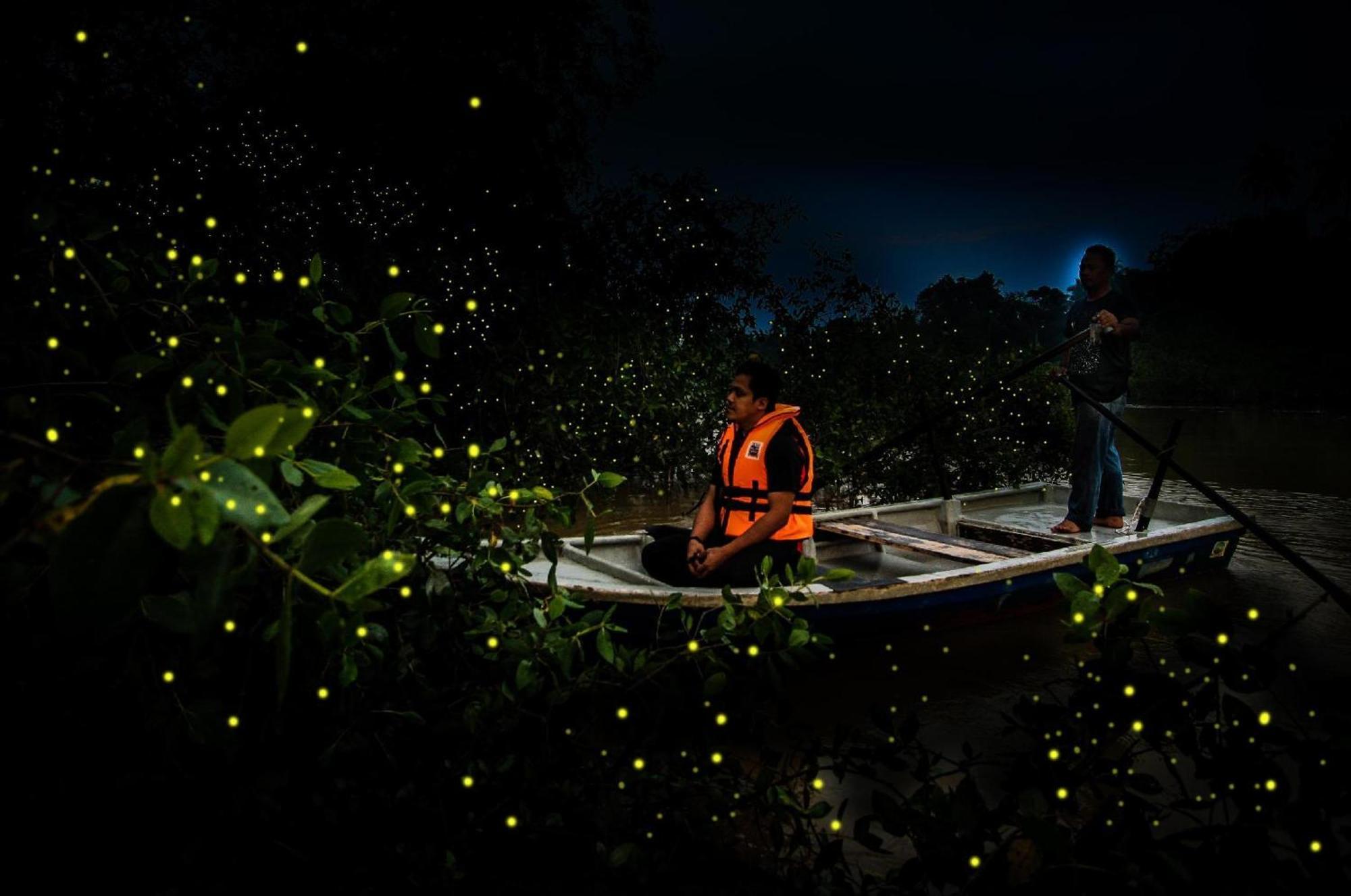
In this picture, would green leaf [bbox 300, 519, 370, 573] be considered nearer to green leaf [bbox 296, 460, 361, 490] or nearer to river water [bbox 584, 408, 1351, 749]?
green leaf [bbox 296, 460, 361, 490]

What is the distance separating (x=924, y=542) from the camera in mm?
6711

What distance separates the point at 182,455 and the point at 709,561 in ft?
14.4

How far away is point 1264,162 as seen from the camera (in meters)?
64.3

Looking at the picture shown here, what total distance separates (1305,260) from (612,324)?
58817mm

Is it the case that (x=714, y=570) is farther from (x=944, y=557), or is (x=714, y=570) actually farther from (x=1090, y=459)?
(x=1090, y=459)

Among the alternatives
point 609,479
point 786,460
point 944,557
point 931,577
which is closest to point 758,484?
point 786,460

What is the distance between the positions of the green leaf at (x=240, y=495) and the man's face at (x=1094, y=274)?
25.0ft

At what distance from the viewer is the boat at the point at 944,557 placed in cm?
498

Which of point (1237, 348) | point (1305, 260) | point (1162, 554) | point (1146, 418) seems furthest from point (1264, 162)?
point (1162, 554)

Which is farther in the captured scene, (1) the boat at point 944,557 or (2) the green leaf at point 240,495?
(1) the boat at point 944,557

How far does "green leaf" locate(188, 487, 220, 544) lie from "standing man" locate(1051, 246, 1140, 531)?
25.1 ft

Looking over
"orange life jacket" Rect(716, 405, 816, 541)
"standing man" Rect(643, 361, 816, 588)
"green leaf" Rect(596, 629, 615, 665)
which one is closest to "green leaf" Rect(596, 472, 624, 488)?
"green leaf" Rect(596, 629, 615, 665)

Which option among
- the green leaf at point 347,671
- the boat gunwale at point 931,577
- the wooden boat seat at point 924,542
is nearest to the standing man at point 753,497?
the boat gunwale at point 931,577

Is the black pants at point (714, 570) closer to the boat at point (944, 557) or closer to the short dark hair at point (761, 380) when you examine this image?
the boat at point (944, 557)
